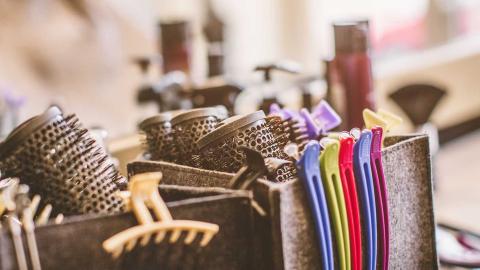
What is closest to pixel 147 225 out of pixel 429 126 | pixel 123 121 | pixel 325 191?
pixel 325 191

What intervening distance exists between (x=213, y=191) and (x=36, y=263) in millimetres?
194

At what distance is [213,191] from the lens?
27.1 inches

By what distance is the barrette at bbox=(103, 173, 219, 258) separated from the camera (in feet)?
2.02

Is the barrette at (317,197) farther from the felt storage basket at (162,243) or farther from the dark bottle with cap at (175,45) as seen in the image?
the dark bottle with cap at (175,45)

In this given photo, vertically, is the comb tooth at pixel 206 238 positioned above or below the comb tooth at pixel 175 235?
below

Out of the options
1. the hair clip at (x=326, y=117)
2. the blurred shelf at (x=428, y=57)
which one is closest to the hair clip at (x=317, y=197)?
the hair clip at (x=326, y=117)

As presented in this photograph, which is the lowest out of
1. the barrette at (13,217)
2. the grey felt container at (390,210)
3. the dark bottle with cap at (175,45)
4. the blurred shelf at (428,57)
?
the blurred shelf at (428,57)

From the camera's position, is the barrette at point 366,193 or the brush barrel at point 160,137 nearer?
the barrette at point 366,193

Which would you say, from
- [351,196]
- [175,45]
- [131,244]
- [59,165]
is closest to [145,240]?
[131,244]

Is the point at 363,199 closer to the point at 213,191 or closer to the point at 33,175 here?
the point at 213,191

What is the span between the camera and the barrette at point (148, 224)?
62cm

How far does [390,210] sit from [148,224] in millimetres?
324

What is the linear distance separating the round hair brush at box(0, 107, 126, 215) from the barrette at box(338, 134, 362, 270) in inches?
10.0

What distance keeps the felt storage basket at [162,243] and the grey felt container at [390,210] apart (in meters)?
0.03
